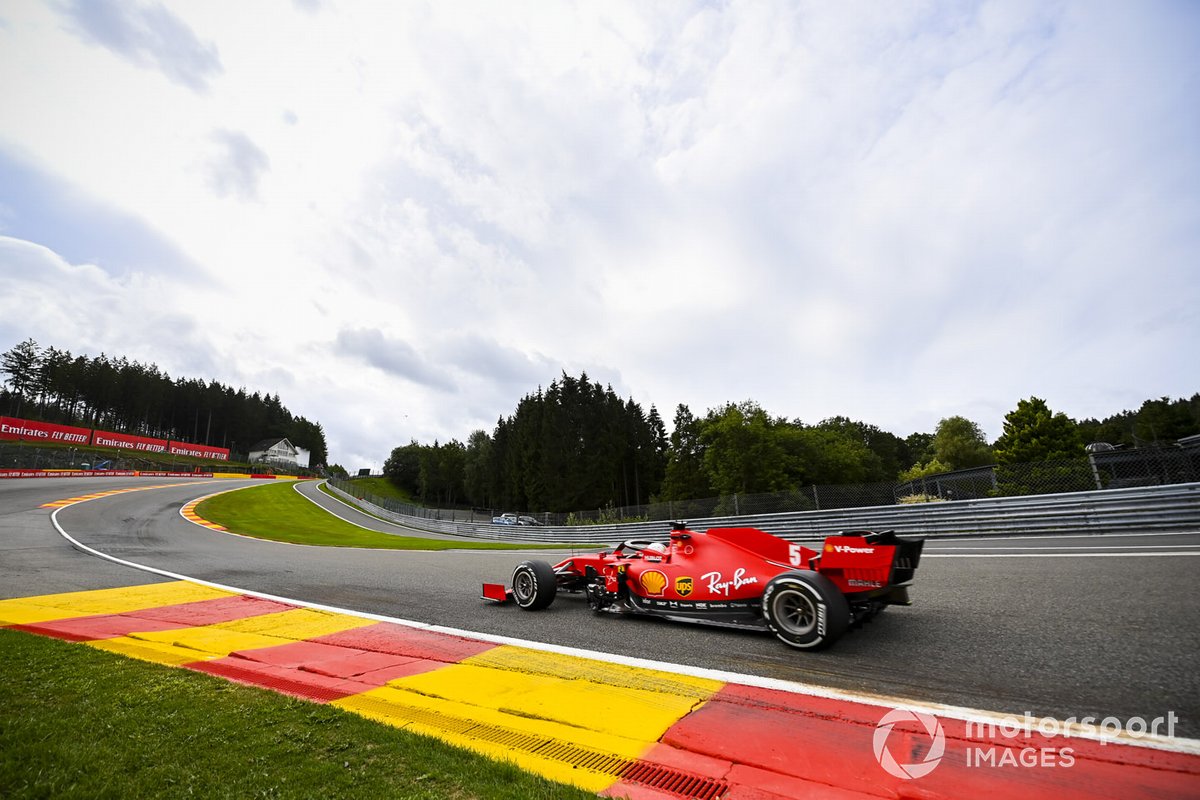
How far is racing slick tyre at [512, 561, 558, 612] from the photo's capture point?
687 centimetres

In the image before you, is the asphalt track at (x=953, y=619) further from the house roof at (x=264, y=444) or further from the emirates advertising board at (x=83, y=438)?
the house roof at (x=264, y=444)

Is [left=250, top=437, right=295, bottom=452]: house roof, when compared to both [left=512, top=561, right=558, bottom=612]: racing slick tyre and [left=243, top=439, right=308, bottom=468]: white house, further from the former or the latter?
[left=512, top=561, right=558, bottom=612]: racing slick tyre

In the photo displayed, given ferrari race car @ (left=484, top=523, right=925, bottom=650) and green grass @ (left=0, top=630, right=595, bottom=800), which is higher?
ferrari race car @ (left=484, top=523, right=925, bottom=650)

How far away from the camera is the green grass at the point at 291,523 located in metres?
21.0

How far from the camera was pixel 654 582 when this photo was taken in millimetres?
6051

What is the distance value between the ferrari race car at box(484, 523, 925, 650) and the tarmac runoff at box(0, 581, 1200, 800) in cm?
130

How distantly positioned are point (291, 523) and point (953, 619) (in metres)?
34.3

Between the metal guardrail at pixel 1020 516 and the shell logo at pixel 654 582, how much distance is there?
20.7ft

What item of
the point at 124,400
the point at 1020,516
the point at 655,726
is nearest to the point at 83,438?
the point at 124,400

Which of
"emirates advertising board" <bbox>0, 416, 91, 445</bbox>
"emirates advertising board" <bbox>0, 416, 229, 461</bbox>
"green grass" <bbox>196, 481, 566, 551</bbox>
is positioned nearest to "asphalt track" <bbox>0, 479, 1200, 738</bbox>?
"green grass" <bbox>196, 481, 566, 551</bbox>

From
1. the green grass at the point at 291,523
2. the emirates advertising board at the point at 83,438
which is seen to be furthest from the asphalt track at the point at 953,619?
the emirates advertising board at the point at 83,438

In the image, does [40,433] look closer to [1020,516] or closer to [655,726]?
[655,726]

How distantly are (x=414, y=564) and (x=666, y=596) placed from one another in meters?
8.25

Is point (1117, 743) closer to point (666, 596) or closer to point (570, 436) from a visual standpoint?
point (666, 596)
